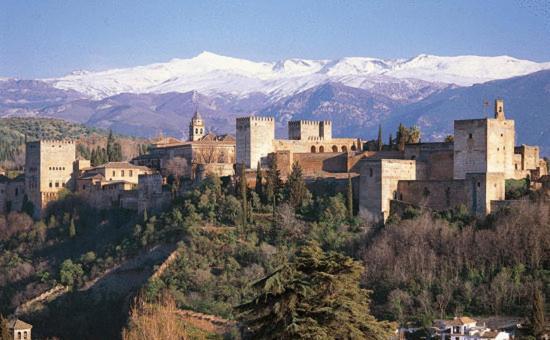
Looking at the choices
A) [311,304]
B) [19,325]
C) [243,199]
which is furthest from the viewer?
[243,199]

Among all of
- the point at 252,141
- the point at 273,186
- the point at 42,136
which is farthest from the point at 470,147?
the point at 42,136

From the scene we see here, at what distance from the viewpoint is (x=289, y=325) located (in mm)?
20844

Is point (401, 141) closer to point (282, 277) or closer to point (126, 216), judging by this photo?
point (126, 216)

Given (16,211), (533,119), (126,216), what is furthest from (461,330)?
(533,119)

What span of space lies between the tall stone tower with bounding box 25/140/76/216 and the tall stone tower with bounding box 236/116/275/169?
13715 millimetres

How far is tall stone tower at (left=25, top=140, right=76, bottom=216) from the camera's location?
2635 inches

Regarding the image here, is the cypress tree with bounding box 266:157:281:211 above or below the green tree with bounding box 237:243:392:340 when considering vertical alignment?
above

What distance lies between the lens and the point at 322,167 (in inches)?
2237

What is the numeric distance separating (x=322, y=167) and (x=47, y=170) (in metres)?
18.8

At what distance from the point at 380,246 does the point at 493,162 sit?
5.89 meters

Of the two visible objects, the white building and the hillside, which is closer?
the white building

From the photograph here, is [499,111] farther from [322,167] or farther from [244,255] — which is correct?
[244,255]

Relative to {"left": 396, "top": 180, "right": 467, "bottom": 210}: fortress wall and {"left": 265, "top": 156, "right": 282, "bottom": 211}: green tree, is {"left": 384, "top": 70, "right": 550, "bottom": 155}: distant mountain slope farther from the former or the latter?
{"left": 396, "top": 180, "right": 467, "bottom": 210}: fortress wall

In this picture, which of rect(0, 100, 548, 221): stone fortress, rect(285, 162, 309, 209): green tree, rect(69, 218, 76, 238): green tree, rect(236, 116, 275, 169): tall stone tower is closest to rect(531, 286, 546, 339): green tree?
rect(0, 100, 548, 221): stone fortress
